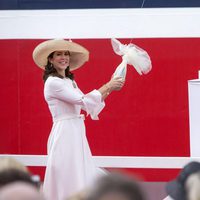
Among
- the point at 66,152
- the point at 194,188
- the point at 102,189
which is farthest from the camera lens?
the point at 66,152

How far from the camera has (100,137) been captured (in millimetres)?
4426

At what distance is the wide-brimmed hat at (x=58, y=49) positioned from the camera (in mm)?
4227

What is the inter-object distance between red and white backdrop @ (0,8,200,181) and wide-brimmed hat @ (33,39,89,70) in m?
0.10

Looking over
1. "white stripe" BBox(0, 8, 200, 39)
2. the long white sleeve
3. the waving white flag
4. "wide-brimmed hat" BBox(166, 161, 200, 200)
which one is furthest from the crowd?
"white stripe" BBox(0, 8, 200, 39)

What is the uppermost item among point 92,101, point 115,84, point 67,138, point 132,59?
point 132,59

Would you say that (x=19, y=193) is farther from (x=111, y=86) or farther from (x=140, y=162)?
(x=140, y=162)

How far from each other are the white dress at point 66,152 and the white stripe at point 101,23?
46 cm

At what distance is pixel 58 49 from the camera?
13.8ft

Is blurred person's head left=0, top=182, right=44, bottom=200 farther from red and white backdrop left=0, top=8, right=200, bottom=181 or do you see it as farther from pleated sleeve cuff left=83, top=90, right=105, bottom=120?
red and white backdrop left=0, top=8, right=200, bottom=181

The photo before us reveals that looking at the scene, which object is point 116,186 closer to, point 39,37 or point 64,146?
point 64,146

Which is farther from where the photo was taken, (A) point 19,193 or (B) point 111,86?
(B) point 111,86

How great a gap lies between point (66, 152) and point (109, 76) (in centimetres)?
58

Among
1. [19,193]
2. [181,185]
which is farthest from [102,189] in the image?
[181,185]

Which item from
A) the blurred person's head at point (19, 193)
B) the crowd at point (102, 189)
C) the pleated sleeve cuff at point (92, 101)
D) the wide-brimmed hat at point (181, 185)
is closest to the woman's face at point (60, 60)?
the pleated sleeve cuff at point (92, 101)
